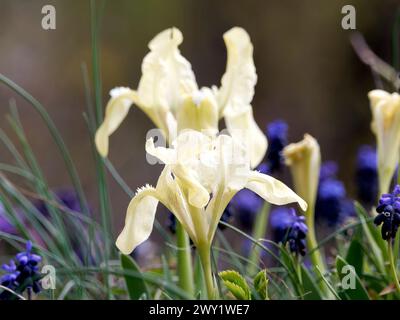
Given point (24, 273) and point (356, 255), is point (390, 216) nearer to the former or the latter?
point (356, 255)

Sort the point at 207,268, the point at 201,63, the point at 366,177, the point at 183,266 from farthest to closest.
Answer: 1. the point at 201,63
2. the point at 366,177
3. the point at 183,266
4. the point at 207,268

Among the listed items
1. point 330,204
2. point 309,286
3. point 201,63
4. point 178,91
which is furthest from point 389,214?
point 201,63

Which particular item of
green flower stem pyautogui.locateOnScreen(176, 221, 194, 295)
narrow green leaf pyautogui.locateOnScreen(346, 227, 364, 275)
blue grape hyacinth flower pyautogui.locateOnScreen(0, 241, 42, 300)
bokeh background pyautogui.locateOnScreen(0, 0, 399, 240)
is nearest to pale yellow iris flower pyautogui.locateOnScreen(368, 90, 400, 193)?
narrow green leaf pyautogui.locateOnScreen(346, 227, 364, 275)

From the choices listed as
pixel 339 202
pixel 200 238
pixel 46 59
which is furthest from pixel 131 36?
A: pixel 200 238

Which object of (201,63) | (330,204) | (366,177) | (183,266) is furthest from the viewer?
(201,63)

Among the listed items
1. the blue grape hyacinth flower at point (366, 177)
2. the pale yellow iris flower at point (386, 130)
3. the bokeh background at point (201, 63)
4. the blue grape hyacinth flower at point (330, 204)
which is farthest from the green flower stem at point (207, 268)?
the bokeh background at point (201, 63)
